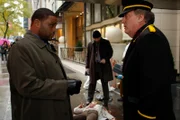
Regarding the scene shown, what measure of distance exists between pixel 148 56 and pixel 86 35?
15141 mm

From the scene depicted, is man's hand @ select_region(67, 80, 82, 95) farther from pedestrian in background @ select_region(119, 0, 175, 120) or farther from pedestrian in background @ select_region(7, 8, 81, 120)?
pedestrian in background @ select_region(119, 0, 175, 120)

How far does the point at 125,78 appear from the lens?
1927 millimetres

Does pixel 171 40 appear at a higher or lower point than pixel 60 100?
higher

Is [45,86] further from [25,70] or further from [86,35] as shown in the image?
[86,35]

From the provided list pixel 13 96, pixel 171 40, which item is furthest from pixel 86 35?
pixel 13 96

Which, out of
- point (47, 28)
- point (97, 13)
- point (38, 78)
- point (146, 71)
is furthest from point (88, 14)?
point (146, 71)

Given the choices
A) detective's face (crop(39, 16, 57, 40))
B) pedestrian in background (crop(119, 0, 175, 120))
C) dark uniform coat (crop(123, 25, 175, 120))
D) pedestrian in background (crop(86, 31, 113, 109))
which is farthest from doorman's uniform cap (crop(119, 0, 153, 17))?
pedestrian in background (crop(86, 31, 113, 109))

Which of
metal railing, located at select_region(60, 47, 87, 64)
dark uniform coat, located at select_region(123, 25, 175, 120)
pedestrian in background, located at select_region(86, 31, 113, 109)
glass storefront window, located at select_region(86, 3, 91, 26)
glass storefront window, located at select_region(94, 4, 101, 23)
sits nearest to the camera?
dark uniform coat, located at select_region(123, 25, 175, 120)

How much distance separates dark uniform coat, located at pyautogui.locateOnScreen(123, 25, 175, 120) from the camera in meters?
1.71

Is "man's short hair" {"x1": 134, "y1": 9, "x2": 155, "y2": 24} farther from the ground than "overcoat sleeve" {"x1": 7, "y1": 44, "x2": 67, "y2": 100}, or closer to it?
farther from the ground

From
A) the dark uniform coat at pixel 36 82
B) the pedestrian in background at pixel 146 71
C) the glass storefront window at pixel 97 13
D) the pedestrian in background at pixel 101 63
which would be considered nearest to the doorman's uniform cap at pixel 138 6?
the pedestrian in background at pixel 146 71

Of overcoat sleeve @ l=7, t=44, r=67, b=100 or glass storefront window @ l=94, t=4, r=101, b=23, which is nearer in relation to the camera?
overcoat sleeve @ l=7, t=44, r=67, b=100

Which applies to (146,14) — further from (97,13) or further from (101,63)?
(97,13)

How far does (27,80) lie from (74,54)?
44.7ft
